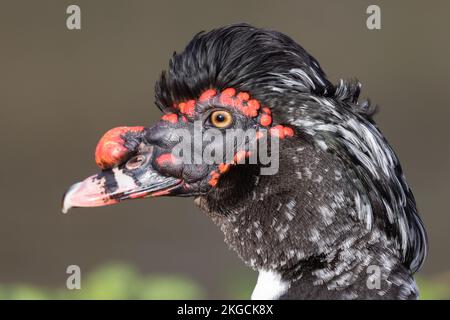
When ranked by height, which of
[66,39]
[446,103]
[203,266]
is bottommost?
[203,266]

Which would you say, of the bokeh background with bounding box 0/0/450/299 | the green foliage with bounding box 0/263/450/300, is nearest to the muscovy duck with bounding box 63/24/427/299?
the green foliage with bounding box 0/263/450/300

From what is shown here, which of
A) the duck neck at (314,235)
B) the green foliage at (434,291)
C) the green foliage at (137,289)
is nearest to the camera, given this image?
the duck neck at (314,235)

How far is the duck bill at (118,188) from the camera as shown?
12.9 feet

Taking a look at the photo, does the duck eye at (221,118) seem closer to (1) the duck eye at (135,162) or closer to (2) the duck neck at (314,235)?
(2) the duck neck at (314,235)

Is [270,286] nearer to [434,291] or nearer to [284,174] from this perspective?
[284,174]

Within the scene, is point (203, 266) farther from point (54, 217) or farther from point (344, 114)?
point (344, 114)

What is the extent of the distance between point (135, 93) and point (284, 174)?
4.63 metres

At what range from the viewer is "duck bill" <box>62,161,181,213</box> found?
3.93 m

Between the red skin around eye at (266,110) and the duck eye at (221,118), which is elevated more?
the red skin around eye at (266,110)

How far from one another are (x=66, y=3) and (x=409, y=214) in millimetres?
4987

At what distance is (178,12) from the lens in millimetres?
8281

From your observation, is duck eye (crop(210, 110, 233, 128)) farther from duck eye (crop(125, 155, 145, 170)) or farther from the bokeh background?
the bokeh background

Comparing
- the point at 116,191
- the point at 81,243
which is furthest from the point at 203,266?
the point at 116,191

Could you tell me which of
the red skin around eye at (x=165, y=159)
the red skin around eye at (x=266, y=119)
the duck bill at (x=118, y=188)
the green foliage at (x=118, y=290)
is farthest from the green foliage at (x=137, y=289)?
the red skin around eye at (x=266, y=119)
